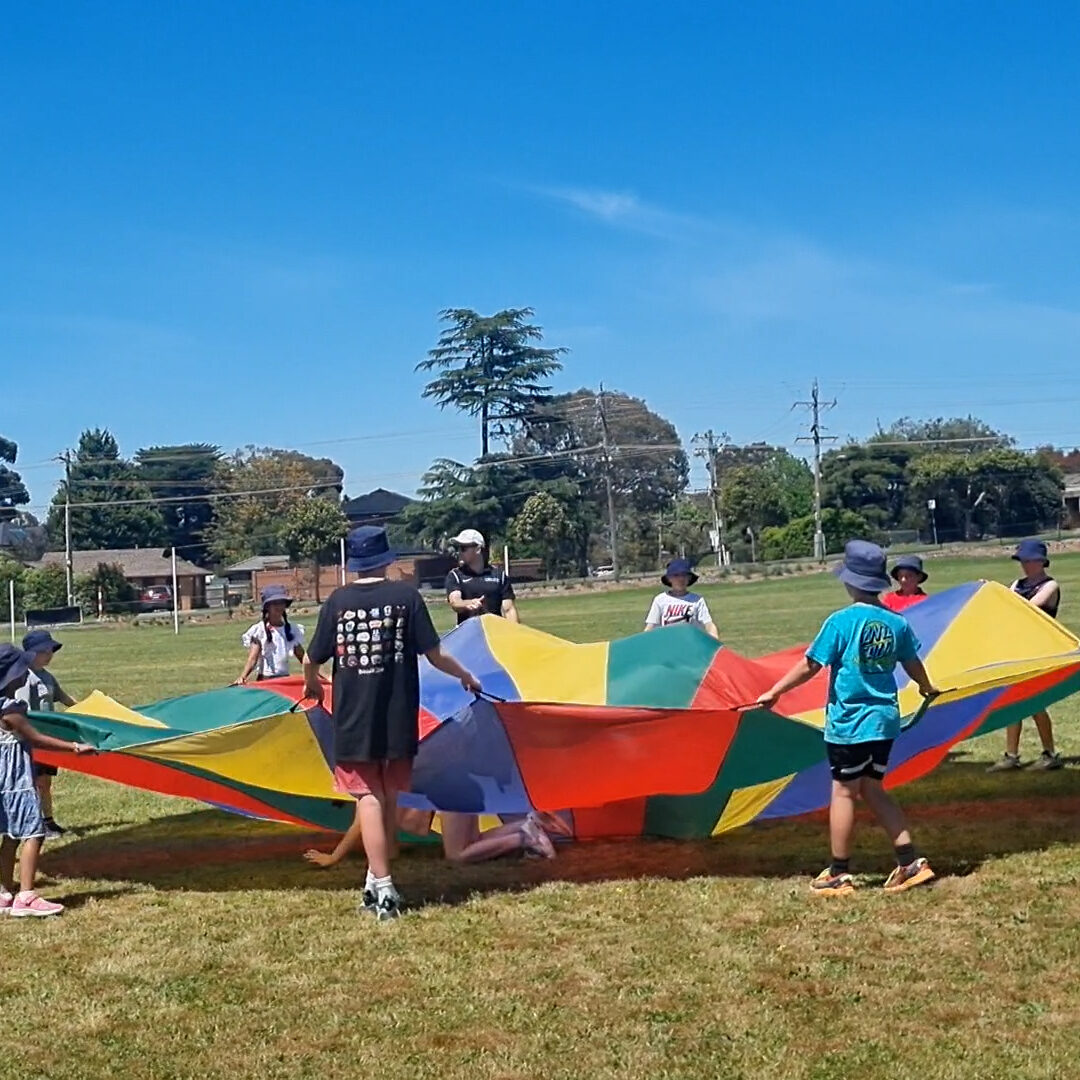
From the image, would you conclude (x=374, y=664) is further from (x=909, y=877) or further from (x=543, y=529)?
(x=543, y=529)

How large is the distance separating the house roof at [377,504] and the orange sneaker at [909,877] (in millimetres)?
88386

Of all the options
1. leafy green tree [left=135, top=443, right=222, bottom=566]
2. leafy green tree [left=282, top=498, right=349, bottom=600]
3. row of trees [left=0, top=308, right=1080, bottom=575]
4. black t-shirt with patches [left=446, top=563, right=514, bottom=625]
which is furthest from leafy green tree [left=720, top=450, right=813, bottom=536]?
black t-shirt with patches [left=446, top=563, right=514, bottom=625]

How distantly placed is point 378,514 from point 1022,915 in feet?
296

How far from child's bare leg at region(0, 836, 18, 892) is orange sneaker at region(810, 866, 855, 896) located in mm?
3608

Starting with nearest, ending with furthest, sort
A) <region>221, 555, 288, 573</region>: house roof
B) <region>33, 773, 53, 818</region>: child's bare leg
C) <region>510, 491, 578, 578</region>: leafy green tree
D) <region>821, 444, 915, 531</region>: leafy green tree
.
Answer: <region>33, 773, 53, 818</region>: child's bare leg → <region>510, 491, 578, 578</region>: leafy green tree → <region>821, 444, 915, 531</region>: leafy green tree → <region>221, 555, 288, 573</region>: house roof

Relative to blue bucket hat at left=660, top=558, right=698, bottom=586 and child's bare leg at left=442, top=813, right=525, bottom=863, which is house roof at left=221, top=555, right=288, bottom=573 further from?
child's bare leg at left=442, top=813, right=525, bottom=863

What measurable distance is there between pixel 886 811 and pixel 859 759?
0.28 metres

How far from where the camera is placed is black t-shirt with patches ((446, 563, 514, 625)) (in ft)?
28.7

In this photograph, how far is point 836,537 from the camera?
62.9 metres

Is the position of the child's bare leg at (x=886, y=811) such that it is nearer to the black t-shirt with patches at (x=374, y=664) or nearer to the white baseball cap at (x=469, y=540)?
the black t-shirt with patches at (x=374, y=664)

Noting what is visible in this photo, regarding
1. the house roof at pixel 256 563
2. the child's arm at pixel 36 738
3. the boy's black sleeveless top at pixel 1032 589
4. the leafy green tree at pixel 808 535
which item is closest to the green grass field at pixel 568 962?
the child's arm at pixel 36 738

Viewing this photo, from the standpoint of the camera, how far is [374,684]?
20.1 feet

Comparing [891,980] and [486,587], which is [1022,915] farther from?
[486,587]

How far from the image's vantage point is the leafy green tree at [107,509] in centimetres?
8944
